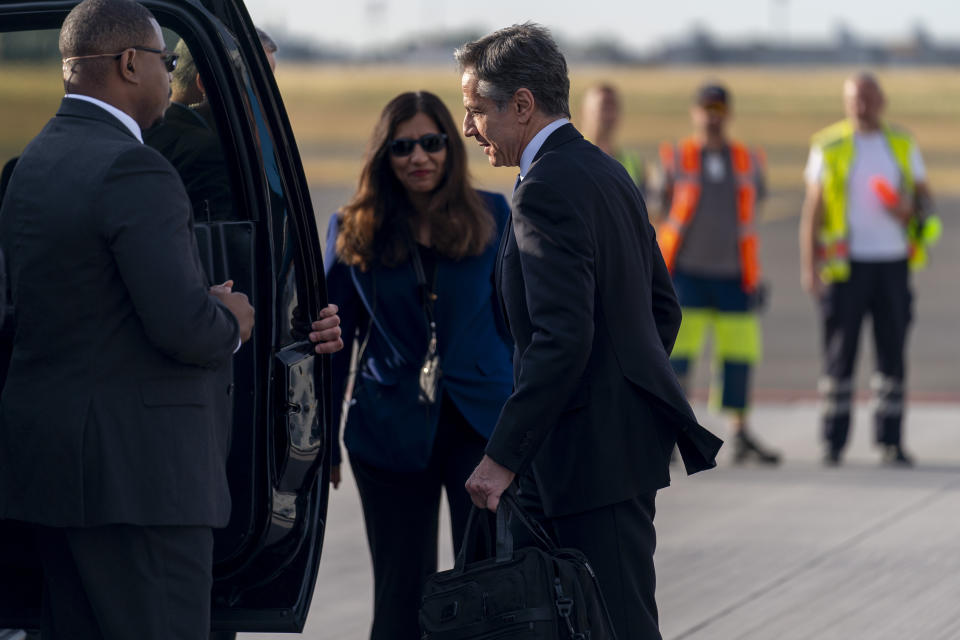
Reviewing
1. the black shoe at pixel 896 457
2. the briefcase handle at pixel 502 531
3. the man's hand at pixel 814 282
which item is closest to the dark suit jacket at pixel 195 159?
the briefcase handle at pixel 502 531

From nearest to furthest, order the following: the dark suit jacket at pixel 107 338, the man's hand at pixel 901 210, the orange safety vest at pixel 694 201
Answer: the dark suit jacket at pixel 107 338
the man's hand at pixel 901 210
the orange safety vest at pixel 694 201

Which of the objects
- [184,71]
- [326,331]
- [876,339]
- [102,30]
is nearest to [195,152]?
[184,71]

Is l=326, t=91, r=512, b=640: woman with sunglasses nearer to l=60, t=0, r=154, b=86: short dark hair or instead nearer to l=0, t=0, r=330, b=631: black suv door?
l=0, t=0, r=330, b=631: black suv door

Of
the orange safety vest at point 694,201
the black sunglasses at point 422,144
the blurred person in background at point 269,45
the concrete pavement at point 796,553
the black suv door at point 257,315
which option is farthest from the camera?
the orange safety vest at point 694,201

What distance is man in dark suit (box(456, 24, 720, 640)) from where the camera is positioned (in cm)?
321

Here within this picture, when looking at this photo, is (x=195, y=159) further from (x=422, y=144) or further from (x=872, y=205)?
(x=872, y=205)

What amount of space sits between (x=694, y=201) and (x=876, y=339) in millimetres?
1226

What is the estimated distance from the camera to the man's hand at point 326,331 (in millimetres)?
3814

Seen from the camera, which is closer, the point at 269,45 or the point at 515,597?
the point at 515,597

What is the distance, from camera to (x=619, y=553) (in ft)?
10.9

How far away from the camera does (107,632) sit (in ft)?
10.3

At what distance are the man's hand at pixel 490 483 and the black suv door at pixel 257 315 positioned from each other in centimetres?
63

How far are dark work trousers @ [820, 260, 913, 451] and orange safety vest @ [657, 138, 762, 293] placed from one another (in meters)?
0.47

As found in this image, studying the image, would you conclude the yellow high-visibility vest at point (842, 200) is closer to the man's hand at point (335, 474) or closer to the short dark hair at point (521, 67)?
the man's hand at point (335, 474)
